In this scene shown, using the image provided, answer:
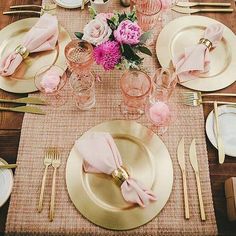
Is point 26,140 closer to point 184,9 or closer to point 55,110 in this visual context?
point 55,110

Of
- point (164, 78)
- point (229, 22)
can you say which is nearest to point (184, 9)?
point (229, 22)

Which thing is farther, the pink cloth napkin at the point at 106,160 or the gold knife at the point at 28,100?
the gold knife at the point at 28,100

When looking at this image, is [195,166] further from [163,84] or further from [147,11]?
[147,11]

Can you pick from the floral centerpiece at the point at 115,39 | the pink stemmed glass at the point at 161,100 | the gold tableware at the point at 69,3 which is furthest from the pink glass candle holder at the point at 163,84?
the gold tableware at the point at 69,3

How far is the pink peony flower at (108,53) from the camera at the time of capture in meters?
0.95

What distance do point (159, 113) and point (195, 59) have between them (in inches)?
10.0

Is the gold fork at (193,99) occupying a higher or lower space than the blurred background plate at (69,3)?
lower

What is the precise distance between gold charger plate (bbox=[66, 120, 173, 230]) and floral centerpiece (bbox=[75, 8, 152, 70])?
20cm

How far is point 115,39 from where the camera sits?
0.98 m

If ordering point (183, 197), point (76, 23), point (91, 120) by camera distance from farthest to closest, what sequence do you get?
point (76, 23)
point (91, 120)
point (183, 197)

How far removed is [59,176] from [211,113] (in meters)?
0.53

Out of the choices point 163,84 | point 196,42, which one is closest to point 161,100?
point 163,84

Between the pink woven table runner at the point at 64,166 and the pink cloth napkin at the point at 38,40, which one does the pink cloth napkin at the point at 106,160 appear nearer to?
the pink woven table runner at the point at 64,166

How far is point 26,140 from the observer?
101cm
